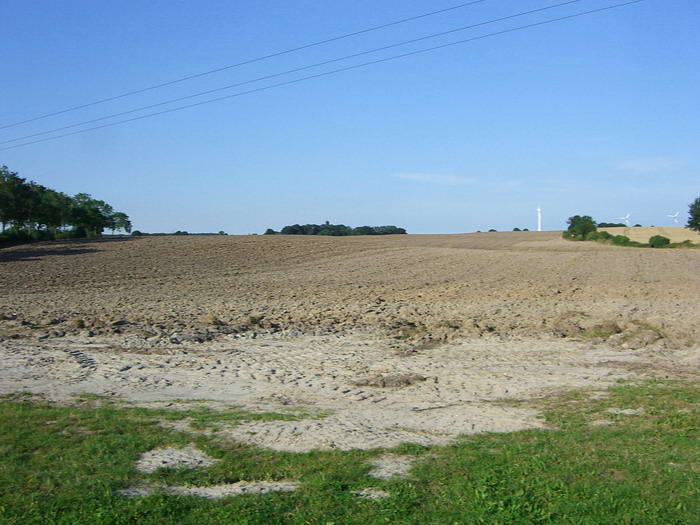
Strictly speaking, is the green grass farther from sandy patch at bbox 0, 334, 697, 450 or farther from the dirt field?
the dirt field

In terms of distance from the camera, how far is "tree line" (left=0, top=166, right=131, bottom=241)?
57469 millimetres

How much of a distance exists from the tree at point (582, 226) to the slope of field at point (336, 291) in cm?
2084

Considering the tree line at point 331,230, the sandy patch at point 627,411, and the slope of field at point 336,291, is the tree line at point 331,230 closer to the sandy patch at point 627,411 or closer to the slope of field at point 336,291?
the slope of field at point 336,291

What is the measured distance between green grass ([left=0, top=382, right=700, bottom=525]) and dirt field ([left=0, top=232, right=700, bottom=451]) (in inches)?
36.7

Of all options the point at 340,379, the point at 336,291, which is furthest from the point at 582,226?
the point at 340,379

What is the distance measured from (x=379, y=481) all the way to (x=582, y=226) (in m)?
65.5

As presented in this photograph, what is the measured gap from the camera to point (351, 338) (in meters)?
18.4

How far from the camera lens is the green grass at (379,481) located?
638 cm

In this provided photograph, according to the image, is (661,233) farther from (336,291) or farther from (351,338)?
(351,338)

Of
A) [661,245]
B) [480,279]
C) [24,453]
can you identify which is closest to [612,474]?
[24,453]

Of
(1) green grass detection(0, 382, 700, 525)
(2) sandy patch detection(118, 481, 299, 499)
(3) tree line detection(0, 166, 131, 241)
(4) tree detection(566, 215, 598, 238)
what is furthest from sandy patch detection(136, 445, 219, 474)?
(4) tree detection(566, 215, 598, 238)

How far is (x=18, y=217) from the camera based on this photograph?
196 ft

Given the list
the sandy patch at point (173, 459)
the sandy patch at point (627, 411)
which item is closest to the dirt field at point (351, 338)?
the sandy patch at point (173, 459)

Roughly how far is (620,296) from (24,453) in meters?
21.3
